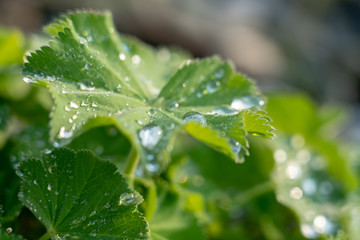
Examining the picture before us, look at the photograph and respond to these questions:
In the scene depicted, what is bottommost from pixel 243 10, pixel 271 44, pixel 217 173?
pixel 217 173

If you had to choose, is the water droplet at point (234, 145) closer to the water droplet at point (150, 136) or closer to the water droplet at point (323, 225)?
the water droplet at point (150, 136)

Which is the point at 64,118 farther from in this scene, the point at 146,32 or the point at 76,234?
the point at 146,32

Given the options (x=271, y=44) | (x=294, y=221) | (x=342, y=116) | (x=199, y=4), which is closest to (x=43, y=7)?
(x=199, y=4)

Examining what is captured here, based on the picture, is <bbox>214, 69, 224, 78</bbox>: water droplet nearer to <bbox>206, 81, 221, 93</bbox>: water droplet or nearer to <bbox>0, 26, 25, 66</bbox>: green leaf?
<bbox>206, 81, 221, 93</bbox>: water droplet

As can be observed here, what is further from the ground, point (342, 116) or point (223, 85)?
point (342, 116)

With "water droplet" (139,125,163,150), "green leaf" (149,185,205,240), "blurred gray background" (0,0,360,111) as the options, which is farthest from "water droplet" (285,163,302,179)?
"blurred gray background" (0,0,360,111)

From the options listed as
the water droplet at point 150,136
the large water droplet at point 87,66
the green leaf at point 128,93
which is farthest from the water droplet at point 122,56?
the water droplet at point 150,136
